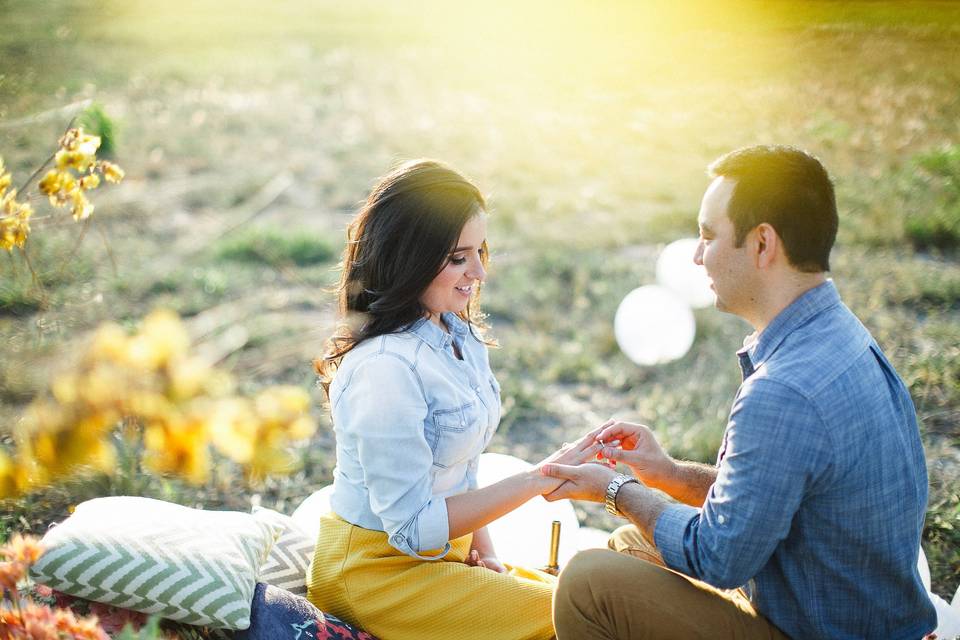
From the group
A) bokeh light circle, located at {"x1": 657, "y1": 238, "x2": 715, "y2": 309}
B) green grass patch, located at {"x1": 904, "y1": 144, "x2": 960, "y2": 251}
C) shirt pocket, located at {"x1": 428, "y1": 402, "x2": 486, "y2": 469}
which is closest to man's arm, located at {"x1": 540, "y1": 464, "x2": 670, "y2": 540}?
shirt pocket, located at {"x1": 428, "y1": 402, "x2": 486, "y2": 469}

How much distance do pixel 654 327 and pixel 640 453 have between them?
9.75 ft

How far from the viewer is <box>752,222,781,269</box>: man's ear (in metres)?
2.24

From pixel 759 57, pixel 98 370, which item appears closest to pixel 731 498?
pixel 98 370

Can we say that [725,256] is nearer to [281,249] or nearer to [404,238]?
[404,238]

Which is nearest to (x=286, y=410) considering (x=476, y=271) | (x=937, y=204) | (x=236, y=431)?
(x=236, y=431)

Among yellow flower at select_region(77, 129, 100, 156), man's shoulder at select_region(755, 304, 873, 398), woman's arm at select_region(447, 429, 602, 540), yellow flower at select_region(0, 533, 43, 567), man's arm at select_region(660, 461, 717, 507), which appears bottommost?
man's arm at select_region(660, 461, 717, 507)

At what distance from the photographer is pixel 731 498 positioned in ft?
6.66

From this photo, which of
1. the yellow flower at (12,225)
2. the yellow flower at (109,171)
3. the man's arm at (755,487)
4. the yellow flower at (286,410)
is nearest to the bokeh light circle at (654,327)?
the yellow flower at (286,410)

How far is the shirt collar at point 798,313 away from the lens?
2.21 metres

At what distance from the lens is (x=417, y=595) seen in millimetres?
2463

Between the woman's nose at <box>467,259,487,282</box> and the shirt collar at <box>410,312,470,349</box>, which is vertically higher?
the woman's nose at <box>467,259,487,282</box>

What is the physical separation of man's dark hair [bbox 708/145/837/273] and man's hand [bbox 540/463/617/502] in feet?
2.51

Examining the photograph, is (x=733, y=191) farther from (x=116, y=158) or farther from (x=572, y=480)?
(x=116, y=158)

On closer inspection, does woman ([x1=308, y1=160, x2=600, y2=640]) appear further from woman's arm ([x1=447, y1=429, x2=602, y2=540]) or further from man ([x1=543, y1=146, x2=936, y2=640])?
man ([x1=543, y1=146, x2=936, y2=640])
